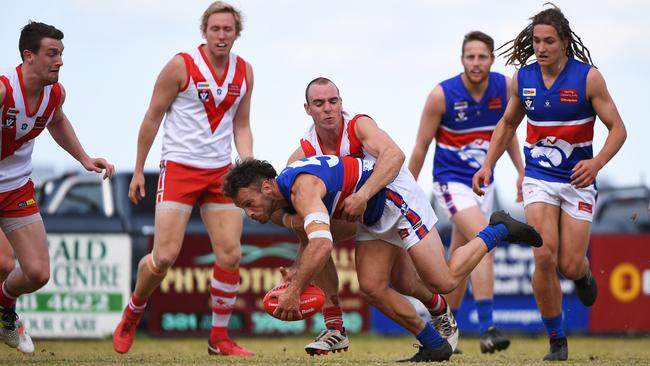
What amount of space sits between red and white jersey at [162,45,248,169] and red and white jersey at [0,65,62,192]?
1.01 meters

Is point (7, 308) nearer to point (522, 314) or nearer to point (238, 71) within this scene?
point (238, 71)

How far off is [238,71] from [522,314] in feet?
23.2

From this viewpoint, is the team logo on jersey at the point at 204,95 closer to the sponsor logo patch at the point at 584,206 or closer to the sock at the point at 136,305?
the sock at the point at 136,305

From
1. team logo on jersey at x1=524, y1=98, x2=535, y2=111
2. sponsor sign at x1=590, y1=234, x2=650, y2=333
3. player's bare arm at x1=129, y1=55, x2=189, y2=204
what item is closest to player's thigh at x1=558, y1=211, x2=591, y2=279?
team logo on jersey at x1=524, y1=98, x2=535, y2=111

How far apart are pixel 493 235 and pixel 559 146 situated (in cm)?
90

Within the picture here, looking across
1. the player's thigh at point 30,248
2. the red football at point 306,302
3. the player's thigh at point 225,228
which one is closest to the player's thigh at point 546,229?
the red football at point 306,302

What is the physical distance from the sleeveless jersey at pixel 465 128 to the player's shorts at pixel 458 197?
56mm

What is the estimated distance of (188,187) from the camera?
958cm

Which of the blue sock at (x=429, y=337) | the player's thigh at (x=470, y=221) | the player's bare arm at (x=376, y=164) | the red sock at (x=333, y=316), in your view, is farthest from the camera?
the player's thigh at (x=470, y=221)

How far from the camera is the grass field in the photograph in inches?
339

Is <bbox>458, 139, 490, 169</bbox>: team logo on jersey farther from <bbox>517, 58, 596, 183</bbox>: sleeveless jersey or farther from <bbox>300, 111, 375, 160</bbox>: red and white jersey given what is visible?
<bbox>300, 111, 375, 160</bbox>: red and white jersey

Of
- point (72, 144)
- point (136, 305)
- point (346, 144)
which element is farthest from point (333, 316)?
point (72, 144)

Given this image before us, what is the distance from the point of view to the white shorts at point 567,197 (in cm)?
902

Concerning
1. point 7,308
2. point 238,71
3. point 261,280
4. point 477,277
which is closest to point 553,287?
point 477,277
